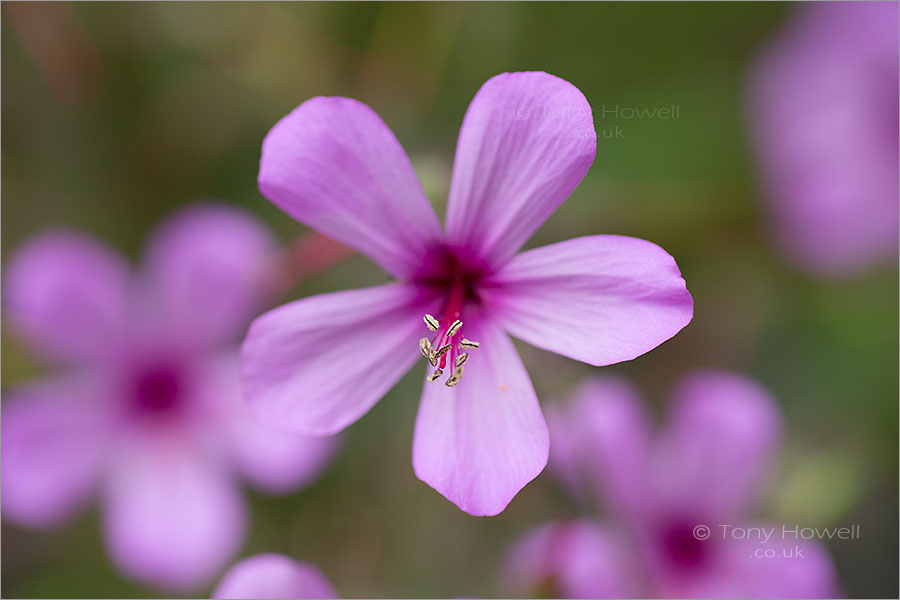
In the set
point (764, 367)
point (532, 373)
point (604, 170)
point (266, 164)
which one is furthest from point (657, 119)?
point (266, 164)

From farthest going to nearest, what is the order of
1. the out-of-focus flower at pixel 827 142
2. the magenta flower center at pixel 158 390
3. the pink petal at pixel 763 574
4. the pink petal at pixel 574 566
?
the out-of-focus flower at pixel 827 142 < the magenta flower center at pixel 158 390 < the pink petal at pixel 763 574 < the pink petal at pixel 574 566

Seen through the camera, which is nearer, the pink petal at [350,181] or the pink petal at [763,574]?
the pink petal at [350,181]

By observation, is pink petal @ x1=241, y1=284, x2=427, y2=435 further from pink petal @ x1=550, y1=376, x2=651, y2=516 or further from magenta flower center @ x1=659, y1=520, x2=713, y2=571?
magenta flower center @ x1=659, y1=520, x2=713, y2=571

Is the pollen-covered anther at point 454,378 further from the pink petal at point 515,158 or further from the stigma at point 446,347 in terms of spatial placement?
the pink petal at point 515,158

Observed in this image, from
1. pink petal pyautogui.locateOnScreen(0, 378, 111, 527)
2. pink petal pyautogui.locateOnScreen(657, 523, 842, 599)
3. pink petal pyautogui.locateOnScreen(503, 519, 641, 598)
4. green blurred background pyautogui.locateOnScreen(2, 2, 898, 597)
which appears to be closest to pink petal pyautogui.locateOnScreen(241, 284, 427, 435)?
pink petal pyautogui.locateOnScreen(503, 519, 641, 598)

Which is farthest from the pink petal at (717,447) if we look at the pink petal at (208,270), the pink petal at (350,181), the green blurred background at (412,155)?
the pink petal at (208,270)

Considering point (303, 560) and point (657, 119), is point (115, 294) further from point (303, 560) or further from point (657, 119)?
point (657, 119)
